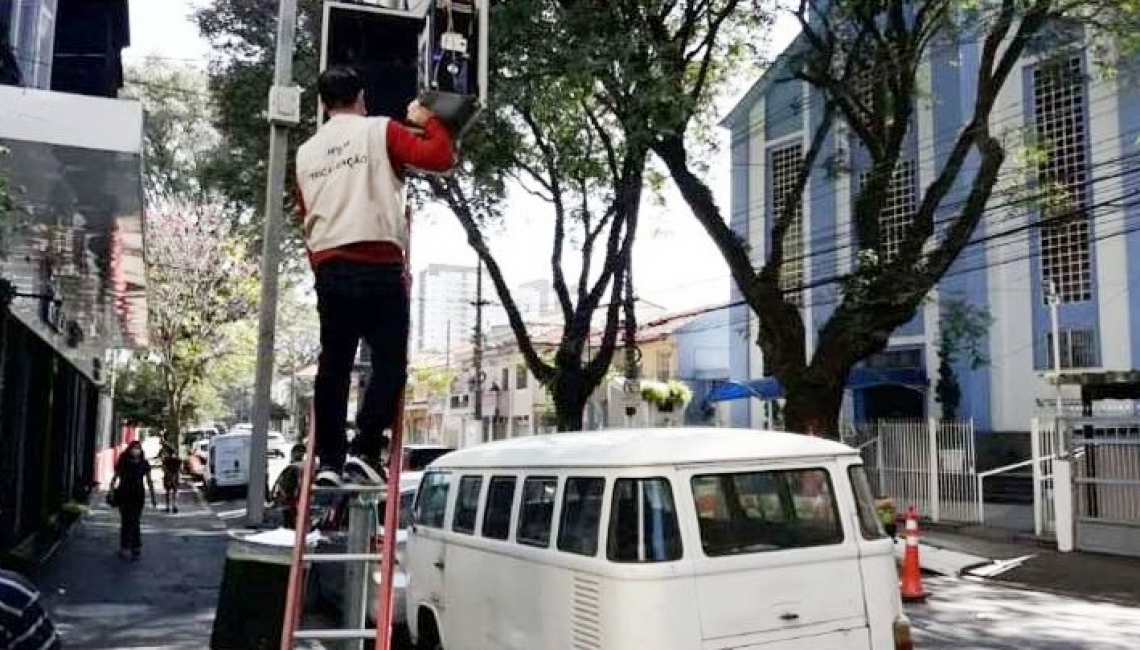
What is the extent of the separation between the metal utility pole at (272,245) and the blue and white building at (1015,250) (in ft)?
50.9

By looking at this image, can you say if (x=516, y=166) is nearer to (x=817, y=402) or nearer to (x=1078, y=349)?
(x=817, y=402)

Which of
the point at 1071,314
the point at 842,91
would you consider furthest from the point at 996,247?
the point at 842,91

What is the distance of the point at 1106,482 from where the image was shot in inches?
637

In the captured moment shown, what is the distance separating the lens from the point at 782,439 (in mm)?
6305

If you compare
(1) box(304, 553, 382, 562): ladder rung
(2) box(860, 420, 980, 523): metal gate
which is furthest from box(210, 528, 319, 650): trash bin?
(2) box(860, 420, 980, 523): metal gate

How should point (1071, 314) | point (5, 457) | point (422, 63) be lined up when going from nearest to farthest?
1. point (422, 63)
2. point (5, 457)
3. point (1071, 314)

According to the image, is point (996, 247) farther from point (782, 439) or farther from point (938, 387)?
point (782, 439)

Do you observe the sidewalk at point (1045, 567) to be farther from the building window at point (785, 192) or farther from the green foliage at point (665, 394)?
the green foliage at point (665, 394)

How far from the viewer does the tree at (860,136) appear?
13.2 m

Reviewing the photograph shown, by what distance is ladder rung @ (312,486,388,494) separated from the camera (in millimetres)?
4180

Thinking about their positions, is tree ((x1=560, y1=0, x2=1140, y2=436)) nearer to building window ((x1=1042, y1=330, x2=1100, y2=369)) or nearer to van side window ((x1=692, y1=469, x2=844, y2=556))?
van side window ((x1=692, y1=469, x2=844, y2=556))

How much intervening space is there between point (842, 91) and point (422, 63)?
10624 millimetres

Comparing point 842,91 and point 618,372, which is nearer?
point 842,91

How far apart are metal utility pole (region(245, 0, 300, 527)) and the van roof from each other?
9.10ft
